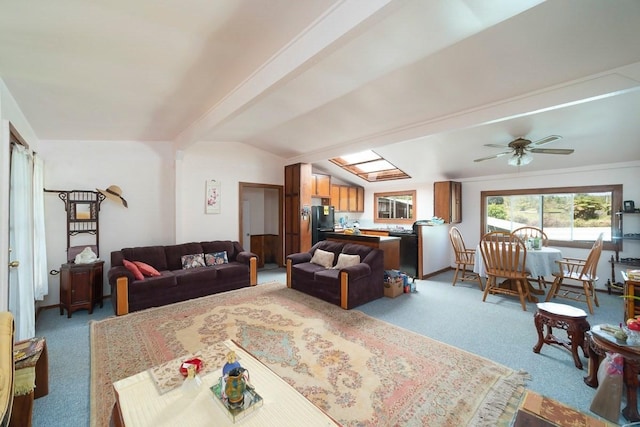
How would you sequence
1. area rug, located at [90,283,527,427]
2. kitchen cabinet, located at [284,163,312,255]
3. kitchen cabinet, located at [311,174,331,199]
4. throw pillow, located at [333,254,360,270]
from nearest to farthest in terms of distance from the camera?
area rug, located at [90,283,527,427] < throw pillow, located at [333,254,360,270] < kitchen cabinet, located at [284,163,312,255] < kitchen cabinet, located at [311,174,331,199]

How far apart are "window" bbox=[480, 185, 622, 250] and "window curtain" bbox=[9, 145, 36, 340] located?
23.4 ft

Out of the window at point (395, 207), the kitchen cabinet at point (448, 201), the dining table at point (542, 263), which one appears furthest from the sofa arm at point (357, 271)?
the window at point (395, 207)

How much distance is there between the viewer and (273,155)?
6254 mm

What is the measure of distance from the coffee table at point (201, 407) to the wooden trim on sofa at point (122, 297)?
2.22 m

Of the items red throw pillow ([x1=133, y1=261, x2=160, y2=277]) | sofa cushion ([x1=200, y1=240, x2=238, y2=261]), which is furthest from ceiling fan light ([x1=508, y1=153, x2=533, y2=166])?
red throw pillow ([x1=133, y1=261, x2=160, y2=277])

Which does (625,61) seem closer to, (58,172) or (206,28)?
(206,28)

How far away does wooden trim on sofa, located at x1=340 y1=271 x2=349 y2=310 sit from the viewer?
139 inches

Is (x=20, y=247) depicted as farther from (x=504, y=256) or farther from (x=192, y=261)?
(x=504, y=256)

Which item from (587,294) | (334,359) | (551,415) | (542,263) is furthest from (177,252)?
(587,294)

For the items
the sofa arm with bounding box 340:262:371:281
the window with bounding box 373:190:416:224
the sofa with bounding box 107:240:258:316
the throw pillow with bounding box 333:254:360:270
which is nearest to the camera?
the sofa with bounding box 107:240:258:316

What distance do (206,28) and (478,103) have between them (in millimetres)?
2952

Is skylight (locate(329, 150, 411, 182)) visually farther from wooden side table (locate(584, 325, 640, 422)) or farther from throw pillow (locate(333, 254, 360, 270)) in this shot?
wooden side table (locate(584, 325, 640, 422))

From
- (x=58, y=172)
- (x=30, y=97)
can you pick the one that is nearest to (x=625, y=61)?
(x=30, y=97)

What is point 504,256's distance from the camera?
12.5 ft
